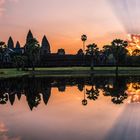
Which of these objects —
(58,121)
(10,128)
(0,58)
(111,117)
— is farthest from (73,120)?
(0,58)

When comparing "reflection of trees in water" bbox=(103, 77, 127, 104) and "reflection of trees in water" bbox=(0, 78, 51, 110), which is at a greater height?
"reflection of trees in water" bbox=(103, 77, 127, 104)

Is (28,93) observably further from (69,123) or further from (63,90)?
(69,123)

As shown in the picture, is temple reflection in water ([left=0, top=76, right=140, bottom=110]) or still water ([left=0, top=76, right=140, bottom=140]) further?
temple reflection in water ([left=0, top=76, right=140, bottom=110])

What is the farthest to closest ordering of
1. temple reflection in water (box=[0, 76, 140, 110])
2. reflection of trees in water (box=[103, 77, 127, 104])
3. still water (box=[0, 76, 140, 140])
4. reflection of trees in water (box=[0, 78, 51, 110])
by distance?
temple reflection in water (box=[0, 76, 140, 110])
reflection of trees in water (box=[103, 77, 127, 104])
reflection of trees in water (box=[0, 78, 51, 110])
still water (box=[0, 76, 140, 140])

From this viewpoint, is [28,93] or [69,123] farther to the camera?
[28,93]

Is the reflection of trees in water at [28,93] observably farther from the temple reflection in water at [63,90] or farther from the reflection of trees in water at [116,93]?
the reflection of trees in water at [116,93]

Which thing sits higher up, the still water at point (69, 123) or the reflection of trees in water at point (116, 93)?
the reflection of trees in water at point (116, 93)

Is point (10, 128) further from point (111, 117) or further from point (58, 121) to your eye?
point (111, 117)

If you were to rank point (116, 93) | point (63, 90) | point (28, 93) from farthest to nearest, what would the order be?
1. point (63, 90)
2. point (28, 93)
3. point (116, 93)

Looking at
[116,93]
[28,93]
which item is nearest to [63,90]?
[28,93]

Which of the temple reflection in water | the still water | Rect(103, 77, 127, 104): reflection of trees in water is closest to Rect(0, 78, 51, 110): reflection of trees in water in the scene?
the temple reflection in water

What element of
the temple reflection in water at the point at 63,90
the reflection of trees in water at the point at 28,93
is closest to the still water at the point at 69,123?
the temple reflection in water at the point at 63,90

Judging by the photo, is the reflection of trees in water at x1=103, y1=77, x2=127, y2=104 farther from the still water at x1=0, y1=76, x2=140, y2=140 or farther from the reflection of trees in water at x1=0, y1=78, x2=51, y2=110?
the reflection of trees in water at x1=0, y1=78, x2=51, y2=110

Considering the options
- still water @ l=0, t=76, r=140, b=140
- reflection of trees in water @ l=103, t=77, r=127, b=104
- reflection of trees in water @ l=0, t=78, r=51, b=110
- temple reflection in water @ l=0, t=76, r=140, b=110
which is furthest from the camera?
temple reflection in water @ l=0, t=76, r=140, b=110
